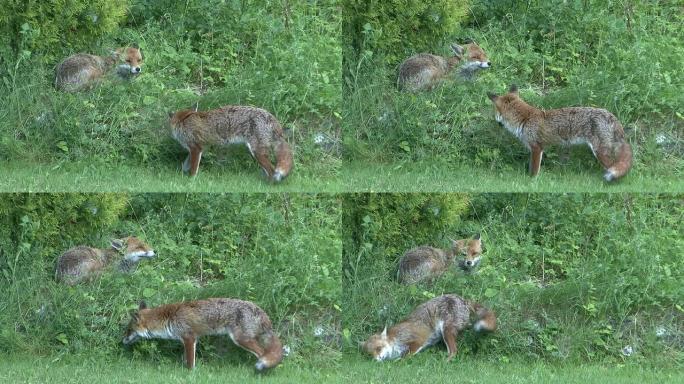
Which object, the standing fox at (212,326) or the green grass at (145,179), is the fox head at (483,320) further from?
the standing fox at (212,326)

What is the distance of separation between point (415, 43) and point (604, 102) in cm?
212

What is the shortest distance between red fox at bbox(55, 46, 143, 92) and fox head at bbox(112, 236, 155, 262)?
5.59 ft

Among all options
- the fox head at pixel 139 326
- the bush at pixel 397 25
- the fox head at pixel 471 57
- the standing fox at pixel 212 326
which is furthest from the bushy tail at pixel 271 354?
the fox head at pixel 471 57

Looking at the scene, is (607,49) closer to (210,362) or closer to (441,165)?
(441,165)

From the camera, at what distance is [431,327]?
10.4 meters

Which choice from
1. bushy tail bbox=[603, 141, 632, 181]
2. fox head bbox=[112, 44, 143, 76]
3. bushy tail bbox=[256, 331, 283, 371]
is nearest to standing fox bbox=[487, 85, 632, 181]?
bushy tail bbox=[603, 141, 632, 181]

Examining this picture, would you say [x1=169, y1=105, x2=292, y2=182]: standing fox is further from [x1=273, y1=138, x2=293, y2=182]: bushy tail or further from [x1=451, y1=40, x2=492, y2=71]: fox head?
[x1=451, y1=40, x2=492, y2=71]: fox head

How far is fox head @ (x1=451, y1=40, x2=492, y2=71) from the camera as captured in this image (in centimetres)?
1143

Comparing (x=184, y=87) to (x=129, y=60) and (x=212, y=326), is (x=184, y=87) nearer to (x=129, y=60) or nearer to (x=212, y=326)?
(x=129, y=60)

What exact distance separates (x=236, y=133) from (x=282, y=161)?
544 mm

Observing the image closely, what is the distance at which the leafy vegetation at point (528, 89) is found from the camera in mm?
11180

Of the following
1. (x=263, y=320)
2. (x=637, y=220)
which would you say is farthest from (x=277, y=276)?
(x=637, y=220)

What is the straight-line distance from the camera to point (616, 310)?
35.3ft

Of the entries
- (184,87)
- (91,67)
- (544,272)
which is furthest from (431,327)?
(91,67)
